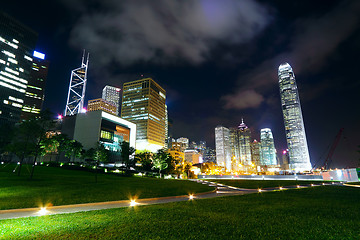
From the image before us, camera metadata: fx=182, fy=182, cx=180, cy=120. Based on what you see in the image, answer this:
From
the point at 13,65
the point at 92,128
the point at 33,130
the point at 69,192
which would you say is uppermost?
the point at 13,65

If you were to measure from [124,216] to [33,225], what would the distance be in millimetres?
3675

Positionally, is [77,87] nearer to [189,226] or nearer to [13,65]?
[13,65]

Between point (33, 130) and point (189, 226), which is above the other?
point (33, 130)

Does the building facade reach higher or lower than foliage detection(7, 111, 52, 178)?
higher

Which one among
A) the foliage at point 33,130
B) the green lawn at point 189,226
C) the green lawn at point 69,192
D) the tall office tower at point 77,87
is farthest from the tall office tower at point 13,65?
the green lawn at point 189,226

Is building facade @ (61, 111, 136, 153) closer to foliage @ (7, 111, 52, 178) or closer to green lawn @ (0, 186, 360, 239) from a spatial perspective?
foliage @ (7, 111, 52, 178)

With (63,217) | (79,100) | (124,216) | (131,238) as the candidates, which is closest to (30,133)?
(63,217)

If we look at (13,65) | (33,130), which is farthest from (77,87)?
(33,130)

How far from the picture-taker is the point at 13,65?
147875 mm

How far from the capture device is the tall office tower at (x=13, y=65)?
140m

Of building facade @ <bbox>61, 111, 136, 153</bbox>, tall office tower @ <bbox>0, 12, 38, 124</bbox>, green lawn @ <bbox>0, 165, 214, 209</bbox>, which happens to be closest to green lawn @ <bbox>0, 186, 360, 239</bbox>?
green lawn @ <bbox>0, 165, 214, 209</bbox>

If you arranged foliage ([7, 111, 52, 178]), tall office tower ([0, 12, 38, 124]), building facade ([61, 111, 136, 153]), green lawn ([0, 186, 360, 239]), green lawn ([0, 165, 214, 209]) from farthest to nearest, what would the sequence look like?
tall office tower ([0, 12, 38, 124]) → building facade ([61, 111, 136, 153]) → foliage ([7, 111, 52, 178]) → green lawn ([0, 165, 214, 209]) → green lawn ([0, 186, 360, 239])

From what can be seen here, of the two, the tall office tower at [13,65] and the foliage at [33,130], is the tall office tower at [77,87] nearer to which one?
the tall office tower at [13,65]

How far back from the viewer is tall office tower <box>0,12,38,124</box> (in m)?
140
